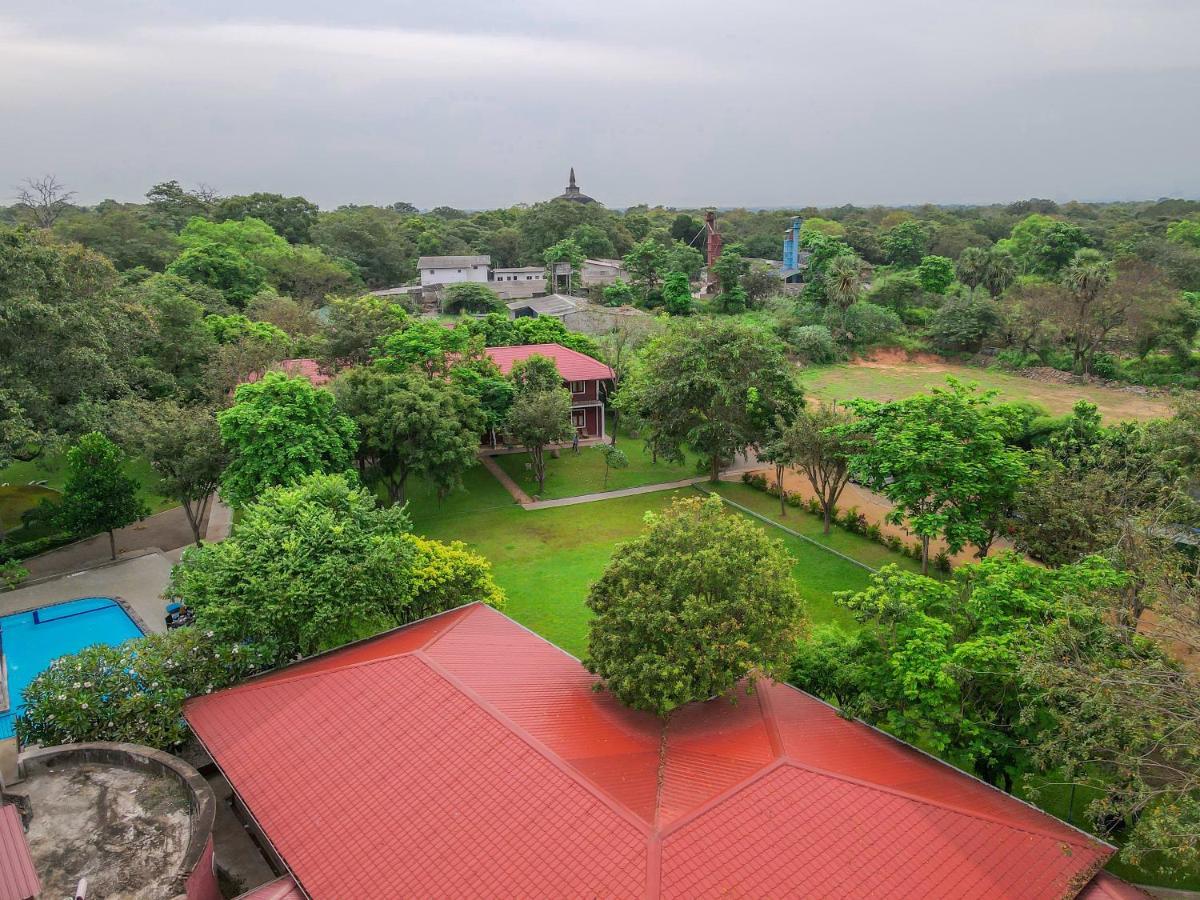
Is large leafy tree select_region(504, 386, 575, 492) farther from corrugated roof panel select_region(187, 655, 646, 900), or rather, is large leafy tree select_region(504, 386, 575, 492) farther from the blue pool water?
corrugated roof panel select_region(187, 655, 646, 900)

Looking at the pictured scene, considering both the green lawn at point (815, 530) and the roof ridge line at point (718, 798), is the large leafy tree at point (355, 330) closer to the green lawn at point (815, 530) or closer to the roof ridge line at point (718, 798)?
the green lawn at point (815, 530)

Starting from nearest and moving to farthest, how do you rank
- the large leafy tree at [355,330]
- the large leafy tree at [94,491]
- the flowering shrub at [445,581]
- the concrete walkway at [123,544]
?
the flowering shrub at [445,581] → the large leafy tree at [94,491] → the concrete walkway at [123,544] → the large leafy tree at [355,330]

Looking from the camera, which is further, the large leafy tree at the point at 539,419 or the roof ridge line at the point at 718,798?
the large leafy tree at the point at 539,419

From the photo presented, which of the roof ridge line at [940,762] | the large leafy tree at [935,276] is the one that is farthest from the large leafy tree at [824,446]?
the large leafy tree at [935,276]

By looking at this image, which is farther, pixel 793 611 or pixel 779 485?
pixel 779 485

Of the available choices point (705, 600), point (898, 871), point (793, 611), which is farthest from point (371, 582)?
point (898, 871)

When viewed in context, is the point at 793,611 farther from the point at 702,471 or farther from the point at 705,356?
the point at 702,471
